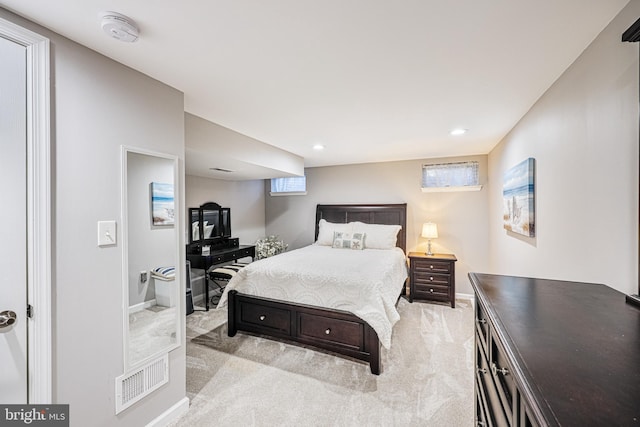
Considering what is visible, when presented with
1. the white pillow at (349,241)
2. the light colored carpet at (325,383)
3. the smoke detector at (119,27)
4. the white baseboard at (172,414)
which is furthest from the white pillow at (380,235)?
the smoke detector at (119,27)

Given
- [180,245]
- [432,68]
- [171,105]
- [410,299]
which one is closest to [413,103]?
[432,68]

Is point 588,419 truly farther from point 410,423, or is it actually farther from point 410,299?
point 410,299

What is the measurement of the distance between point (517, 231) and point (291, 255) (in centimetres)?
253

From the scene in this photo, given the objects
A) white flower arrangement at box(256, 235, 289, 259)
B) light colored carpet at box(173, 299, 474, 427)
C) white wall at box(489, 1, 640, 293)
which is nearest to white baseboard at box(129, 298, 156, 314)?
light colored carpet at box(173, 299, 474, 427)

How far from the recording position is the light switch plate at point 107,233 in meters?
1.50

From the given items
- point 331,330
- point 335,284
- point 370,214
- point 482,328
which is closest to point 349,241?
point 370,214

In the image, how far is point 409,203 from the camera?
459cm

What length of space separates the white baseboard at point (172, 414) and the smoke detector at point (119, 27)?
226 centimetres

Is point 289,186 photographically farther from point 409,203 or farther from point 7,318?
point 7,318

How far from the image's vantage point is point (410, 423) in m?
1.82

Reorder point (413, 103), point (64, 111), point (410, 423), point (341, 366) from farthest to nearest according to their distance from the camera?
point (341, 366) < point (413, 103) < point (410, 423) < point (64, 111)

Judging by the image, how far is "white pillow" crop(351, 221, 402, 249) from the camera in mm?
4180

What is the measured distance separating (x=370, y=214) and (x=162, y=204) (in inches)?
138

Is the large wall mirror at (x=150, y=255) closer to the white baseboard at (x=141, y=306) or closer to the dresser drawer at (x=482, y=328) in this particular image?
the white baseboard at (x=141, y=306)
